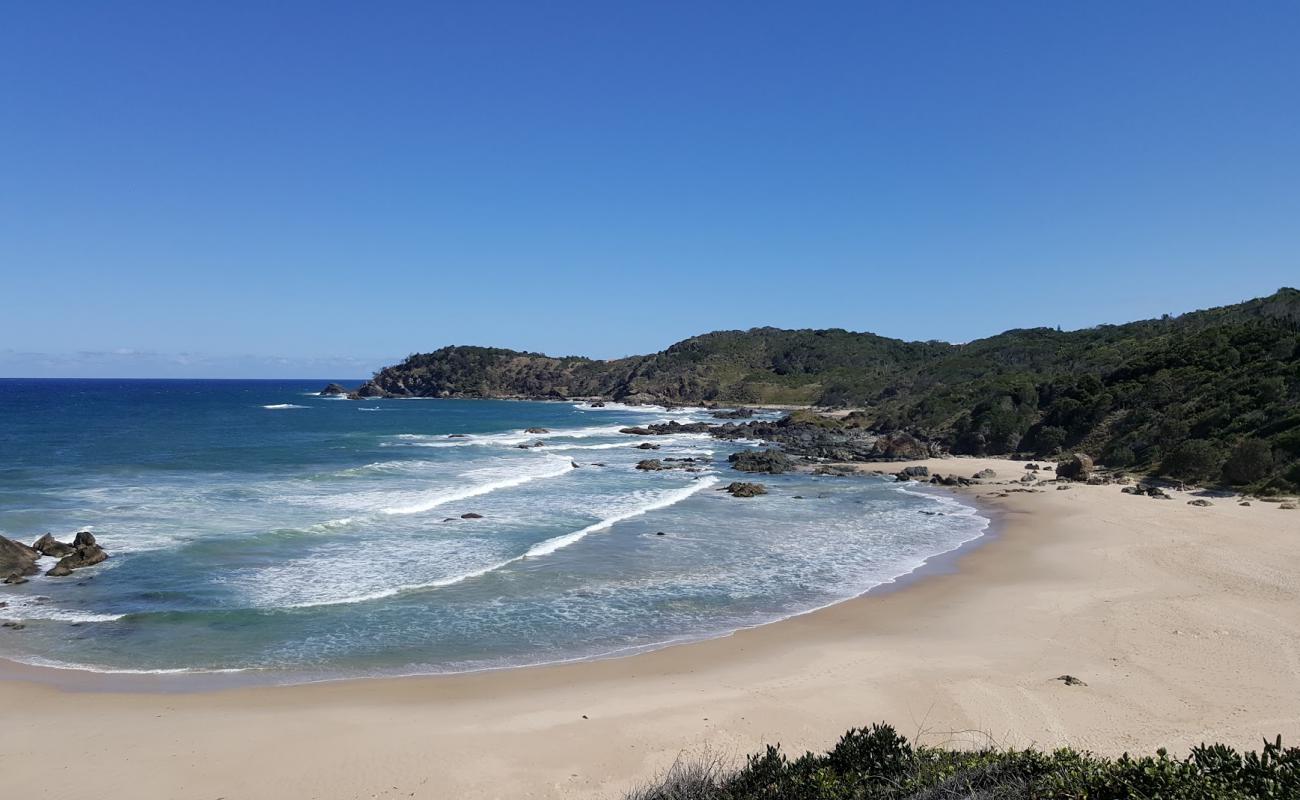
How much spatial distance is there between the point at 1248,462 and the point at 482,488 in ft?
98.9

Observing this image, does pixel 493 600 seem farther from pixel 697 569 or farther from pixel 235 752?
pixel 235 752

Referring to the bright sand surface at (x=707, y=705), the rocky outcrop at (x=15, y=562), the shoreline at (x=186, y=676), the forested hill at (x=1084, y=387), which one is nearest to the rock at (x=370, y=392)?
the forested hill at (x=1084, y=387)

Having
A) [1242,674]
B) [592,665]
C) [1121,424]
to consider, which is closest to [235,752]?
[592,665]

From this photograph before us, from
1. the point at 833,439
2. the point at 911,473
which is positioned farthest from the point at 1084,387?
the point at 833,439

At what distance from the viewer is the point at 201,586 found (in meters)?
18.6

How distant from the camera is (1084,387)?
45031 millimetres

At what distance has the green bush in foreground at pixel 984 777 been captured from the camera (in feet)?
18.8

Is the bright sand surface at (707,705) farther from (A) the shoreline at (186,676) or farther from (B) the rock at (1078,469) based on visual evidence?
(B) the rock at (1078,469)

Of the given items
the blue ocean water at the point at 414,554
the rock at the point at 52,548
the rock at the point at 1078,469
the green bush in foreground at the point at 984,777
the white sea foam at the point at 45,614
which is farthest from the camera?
the rock at the point at 1078,469

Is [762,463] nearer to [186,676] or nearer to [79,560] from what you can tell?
[79,560]

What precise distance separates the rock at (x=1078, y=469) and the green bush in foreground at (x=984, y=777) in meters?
30.5

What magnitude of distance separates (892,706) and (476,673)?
6.86 meters

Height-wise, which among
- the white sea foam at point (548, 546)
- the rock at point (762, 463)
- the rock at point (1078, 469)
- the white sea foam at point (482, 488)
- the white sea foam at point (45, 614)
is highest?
the rock at point (1078, 469)

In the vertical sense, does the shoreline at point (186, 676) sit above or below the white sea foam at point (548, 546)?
below
